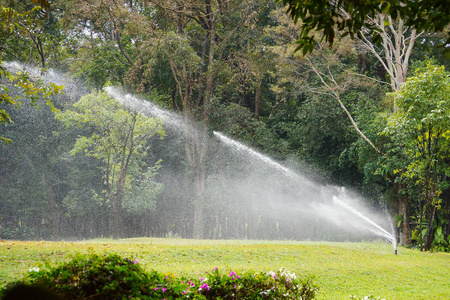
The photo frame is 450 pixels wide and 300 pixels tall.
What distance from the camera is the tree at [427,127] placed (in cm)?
1273

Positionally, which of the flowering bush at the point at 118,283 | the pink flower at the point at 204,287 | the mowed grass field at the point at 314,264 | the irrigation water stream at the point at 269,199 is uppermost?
the irrigation water stream at the point at 269,199

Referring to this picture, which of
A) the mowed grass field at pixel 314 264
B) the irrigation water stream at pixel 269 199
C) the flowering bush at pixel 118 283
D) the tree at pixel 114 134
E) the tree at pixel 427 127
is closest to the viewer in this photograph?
the flowering bush at pixel 118 283

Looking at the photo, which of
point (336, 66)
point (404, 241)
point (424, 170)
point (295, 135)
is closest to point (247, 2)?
point (336, 66)

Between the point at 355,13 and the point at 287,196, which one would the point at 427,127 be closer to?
the point at 287,196

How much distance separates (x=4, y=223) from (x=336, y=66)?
1947cm

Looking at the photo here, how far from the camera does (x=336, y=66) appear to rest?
19391 mm

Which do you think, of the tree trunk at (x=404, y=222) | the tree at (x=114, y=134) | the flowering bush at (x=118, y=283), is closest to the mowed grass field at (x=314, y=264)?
the flowering bush at (x=118, y=283)

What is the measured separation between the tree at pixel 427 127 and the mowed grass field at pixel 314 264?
2.67 meters

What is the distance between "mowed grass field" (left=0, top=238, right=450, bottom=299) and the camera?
24.6 ft

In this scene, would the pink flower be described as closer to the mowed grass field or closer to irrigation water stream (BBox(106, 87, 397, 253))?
the mowed grass field

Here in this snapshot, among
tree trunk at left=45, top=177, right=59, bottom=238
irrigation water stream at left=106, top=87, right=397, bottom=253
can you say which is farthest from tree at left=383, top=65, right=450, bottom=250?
tree trunk at left=45, top=177, right=59, bottom=238

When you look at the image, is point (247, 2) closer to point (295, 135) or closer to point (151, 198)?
point (295, 135)

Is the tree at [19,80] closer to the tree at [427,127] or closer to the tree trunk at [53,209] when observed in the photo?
the tree at [427,127]

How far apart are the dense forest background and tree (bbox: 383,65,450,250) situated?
1.91 metres
